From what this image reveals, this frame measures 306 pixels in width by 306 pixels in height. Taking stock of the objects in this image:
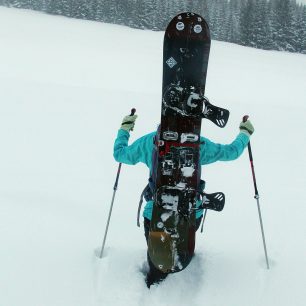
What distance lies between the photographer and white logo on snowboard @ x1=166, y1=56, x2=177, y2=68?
124 inches

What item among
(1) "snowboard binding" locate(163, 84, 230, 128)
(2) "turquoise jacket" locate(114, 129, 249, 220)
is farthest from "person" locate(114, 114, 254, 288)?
(1) "snowboard binding" locate(163, 84, 230, 128)

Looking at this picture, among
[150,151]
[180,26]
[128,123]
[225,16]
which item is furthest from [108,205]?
[225,16]

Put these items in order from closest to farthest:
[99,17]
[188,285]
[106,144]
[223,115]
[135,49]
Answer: [223,115] < [188,285] < [106,144] < [135,49] < [99,17]


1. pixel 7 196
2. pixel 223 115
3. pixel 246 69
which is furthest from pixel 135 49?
pixel 223 115

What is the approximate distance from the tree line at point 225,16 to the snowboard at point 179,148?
38.5 meters

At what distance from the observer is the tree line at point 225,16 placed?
39.6 m

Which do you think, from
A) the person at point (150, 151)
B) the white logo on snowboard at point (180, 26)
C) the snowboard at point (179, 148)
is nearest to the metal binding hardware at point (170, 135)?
the snowboard at point (179, 148)

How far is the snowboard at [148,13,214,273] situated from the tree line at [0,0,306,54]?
3849 cm

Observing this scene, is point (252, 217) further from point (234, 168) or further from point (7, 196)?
point (7, 196)

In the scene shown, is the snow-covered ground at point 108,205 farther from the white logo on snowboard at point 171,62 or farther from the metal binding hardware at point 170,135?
the white logo on snowboard at point 171,62

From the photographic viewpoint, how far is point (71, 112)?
8023mm

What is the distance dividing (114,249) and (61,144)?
126 inches

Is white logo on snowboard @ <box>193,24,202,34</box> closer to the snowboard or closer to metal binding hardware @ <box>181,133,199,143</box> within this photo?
the snowboard

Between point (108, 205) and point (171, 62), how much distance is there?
7.15 feet
